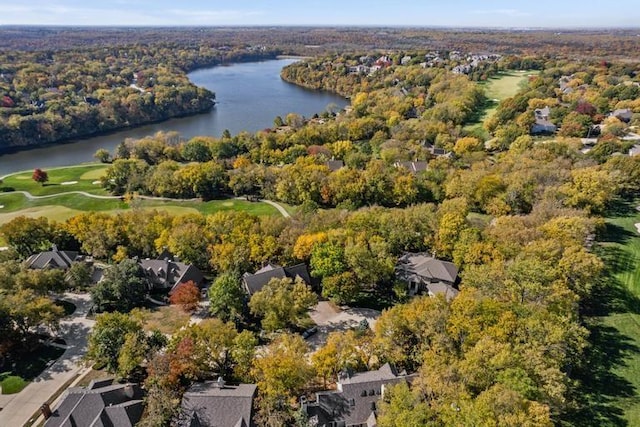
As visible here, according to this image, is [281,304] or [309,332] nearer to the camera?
[281,304]

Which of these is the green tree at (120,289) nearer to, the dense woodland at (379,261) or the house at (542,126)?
the dense woodland at (379,261)

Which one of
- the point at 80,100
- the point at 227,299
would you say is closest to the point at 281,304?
the point at 227,299

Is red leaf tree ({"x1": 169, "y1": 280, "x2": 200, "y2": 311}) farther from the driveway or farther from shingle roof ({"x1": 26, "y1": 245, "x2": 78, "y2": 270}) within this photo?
shingle roof ({"x1": 26, "y1": 245, "x2": 78, "y2": 270})

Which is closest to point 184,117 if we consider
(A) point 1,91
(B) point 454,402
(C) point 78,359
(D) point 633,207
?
(A) point 1,91

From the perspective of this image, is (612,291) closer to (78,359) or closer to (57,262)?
(78,359)

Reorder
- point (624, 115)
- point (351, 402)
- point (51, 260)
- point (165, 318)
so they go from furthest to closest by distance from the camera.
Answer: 1. point (624, 115)
2. point (51, 260)
3. point (165, 318)
4. point (351, 402)

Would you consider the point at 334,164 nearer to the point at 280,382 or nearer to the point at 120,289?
the point at 120,289
